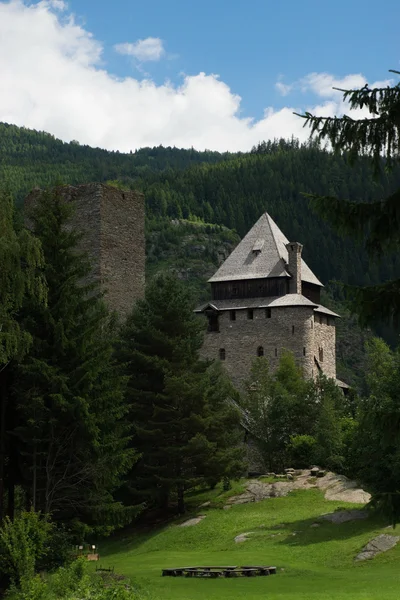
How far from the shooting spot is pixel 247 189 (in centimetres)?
17575

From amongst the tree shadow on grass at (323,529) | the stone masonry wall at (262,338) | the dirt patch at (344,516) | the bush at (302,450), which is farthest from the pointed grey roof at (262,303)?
the tree shadow on grass at (323,529)

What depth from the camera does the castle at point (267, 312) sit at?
6347 centimetres

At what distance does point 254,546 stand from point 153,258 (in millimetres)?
A: 116575

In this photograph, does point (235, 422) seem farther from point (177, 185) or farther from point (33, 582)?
point (177, 185)

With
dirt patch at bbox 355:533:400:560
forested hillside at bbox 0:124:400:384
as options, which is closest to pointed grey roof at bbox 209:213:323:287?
dirt patch at bbox 355:533:400:560

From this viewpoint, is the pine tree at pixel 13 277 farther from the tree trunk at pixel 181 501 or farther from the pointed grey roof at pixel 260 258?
the pointed grey roof at pixel 260 258

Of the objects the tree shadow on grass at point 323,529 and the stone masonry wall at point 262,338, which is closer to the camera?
the tree shadow on grass at point 323,529

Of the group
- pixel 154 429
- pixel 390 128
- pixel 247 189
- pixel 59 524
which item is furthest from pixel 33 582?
pixel 247 189

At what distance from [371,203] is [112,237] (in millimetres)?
30528

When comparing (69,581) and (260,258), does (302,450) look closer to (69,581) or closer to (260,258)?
(69,581)

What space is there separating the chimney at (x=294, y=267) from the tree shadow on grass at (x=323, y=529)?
112ft

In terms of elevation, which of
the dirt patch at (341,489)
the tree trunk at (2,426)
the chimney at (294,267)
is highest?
the chimney at (294,267)

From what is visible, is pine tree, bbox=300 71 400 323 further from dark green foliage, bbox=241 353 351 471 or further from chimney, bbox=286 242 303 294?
chimney, bbox=286 242 303 294

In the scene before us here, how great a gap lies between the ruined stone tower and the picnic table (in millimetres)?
18272
